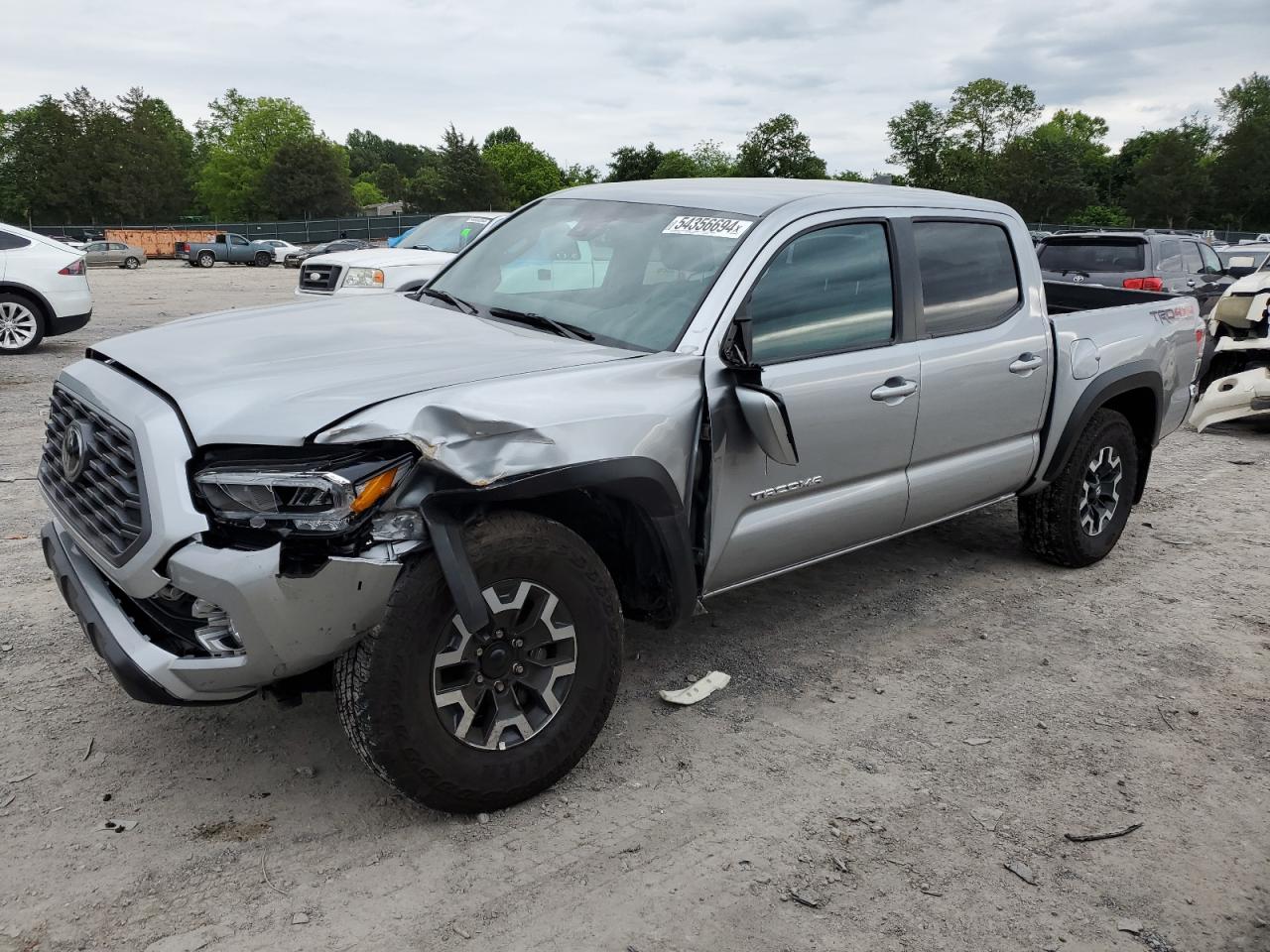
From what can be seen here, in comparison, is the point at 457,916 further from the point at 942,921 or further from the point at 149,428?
the point at 149,428

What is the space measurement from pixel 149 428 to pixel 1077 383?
4072 mm

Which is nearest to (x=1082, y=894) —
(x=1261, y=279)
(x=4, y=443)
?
(x=4, y=443)

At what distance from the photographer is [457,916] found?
8.73 feet

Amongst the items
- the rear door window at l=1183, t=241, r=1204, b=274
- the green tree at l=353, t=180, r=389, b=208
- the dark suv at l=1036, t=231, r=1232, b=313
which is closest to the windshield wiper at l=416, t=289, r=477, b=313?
the dark suv at l=1036, t=231, r=1232, b=313

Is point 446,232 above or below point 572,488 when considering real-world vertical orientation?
above

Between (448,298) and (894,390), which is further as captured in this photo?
(448,298)

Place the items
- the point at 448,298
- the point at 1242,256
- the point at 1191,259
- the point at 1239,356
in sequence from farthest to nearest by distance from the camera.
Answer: the point at 1242,256, the point at 1191,259, the point at 1239,356, the point at 448,298

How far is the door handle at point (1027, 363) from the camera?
4582 millimetres

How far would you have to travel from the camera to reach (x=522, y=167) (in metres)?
91.1

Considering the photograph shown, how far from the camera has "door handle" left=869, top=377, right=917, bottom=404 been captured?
394cm

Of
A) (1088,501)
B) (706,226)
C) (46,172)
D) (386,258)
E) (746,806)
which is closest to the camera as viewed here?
(746,806)

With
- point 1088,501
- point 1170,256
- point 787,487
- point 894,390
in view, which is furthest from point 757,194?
point 1170,256

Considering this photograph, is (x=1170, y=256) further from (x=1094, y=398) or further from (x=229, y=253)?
(x=229, y=253)

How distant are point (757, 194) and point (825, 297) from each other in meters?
0.52
